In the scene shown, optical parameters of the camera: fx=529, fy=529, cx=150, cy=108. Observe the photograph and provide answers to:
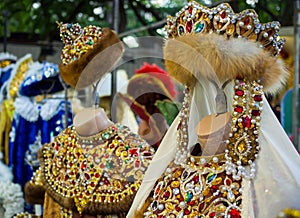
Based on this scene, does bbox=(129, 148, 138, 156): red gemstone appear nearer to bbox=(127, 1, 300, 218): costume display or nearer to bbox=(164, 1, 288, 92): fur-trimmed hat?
bbox=(127, 1, 300, 218): costume display

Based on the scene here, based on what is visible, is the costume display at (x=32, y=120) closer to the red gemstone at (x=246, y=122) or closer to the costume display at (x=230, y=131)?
the costume display at (x=230, y=131)

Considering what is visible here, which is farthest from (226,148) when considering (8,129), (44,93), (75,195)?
(8,129)

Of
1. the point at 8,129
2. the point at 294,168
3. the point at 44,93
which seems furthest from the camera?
the point at 8,129

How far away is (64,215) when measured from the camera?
230 cm

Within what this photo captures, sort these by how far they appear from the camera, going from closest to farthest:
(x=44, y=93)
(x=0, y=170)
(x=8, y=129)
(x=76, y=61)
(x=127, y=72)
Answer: (x=76, y=61) → (x=0, y=170) → (x=44, y=93) → (x=8, y=129) → (x=127, y=72)

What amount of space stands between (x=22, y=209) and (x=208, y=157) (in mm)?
1805

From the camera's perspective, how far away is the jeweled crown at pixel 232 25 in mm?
1626

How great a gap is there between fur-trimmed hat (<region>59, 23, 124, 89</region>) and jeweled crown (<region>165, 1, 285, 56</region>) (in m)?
0.60

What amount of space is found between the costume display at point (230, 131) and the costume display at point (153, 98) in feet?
4.12

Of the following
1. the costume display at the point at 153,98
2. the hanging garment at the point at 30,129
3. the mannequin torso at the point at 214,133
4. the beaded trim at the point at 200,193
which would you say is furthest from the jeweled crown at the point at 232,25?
the hanging garment at the point at 30,129

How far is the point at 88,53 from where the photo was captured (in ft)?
7.23

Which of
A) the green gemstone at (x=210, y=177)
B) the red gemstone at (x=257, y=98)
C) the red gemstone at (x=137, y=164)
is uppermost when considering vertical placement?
the red gemstone at (x=257, y=98)

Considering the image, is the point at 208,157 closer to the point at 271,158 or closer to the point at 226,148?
the point at 226,148

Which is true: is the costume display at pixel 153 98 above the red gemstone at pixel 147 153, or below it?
below
